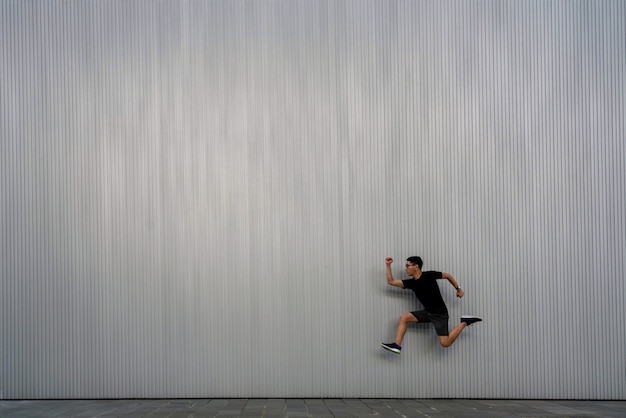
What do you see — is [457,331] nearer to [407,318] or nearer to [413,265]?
[407,318]

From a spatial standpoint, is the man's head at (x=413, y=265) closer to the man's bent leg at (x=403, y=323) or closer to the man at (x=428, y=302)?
the man at (x=428, y=302)

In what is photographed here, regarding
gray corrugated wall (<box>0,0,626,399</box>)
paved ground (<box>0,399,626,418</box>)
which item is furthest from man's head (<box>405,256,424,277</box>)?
paved ground (<box>0,399,626,418</box>)

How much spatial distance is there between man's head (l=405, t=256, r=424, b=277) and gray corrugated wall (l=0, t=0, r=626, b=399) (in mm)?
295

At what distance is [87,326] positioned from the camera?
8.12m

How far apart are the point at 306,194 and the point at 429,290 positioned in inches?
68.5

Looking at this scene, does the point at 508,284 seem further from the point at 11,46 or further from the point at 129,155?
the point at 11,46

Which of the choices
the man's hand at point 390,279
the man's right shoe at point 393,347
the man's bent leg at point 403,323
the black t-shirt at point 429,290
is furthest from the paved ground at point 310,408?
the man's hand at point 390,279

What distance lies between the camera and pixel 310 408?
729 cm

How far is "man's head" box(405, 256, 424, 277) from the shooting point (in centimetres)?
790

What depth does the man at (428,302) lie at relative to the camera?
7.90m

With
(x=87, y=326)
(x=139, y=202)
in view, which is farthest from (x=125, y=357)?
(x=139, y=202)

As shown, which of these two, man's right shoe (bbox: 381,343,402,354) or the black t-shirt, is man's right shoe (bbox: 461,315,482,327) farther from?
man's right shoe (bbox: 381,343,402,354)

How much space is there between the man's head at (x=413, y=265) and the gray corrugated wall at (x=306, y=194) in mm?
295

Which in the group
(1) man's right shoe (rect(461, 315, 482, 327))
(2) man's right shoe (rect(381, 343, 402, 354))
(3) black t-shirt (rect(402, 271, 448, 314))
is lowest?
(2) man's right shoe (rect(381, 343, 402, 354))
